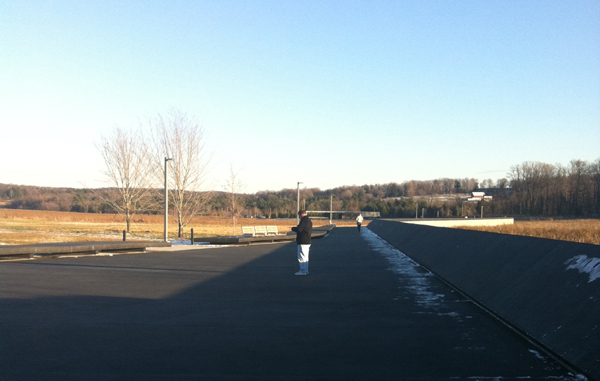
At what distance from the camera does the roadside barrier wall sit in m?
5.45

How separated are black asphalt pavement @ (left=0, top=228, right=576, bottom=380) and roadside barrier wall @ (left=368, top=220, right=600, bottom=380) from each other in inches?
10.6

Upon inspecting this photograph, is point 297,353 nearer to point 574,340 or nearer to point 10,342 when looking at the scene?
point 574,340

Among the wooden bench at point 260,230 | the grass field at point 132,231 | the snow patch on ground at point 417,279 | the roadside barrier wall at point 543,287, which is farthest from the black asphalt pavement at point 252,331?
the wooden bench at point 260,230

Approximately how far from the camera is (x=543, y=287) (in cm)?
700

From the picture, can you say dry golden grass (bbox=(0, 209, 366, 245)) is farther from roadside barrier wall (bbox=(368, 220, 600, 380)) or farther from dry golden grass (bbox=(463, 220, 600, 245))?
roadside barrier wall (bbox=(368, 220, 600, 380))

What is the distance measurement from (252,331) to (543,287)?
12.9 feet

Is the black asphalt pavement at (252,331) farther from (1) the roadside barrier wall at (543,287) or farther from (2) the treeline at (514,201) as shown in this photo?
(2) the treeline at (514,201)

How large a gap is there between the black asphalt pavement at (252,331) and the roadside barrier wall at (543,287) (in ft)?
0.89

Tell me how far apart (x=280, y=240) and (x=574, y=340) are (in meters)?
26.9

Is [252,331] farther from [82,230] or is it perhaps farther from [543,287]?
[82,230]

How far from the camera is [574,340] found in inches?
215

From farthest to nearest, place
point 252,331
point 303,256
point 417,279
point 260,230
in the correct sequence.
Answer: point 260,230, point 303,256, point 417,279, point 252,331

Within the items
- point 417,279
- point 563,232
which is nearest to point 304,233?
point 417,279

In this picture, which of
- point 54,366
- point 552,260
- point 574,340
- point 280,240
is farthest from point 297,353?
point 280,240
